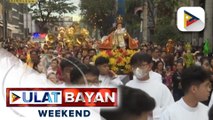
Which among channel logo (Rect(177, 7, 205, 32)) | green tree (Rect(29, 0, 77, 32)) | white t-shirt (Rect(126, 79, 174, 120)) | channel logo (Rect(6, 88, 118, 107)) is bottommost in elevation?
white t-shirt (Rect(126, 79, 174, 120))

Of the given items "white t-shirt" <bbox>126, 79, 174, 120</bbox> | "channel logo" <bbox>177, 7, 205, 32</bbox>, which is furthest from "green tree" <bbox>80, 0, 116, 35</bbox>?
"white t-shirt" <bbox>126, 79, 174, 120</bbox>

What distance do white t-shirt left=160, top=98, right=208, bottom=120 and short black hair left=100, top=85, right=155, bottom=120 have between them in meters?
0.92

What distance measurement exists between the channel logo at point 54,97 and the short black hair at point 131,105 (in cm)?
82

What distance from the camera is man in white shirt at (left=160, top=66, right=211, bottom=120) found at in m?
2.65

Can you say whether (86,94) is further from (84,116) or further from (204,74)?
(204,74)

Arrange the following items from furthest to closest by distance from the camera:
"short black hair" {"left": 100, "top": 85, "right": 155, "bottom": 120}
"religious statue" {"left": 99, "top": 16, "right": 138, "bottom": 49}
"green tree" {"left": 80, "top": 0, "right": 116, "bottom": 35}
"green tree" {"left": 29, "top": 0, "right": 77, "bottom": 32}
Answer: "green tree" {"left": 80, "top": 0, "right": 116, "bottom": 35}
"religious statue" {"left": 99, "top": 16, "right": 138, "bottom": 49}
"green tree" {"left": 29, "top": 0, "right": 77, "bottom": 32}
"short black hair" {"left": 100, "top": 85, "right": 155, "bottom": 120}

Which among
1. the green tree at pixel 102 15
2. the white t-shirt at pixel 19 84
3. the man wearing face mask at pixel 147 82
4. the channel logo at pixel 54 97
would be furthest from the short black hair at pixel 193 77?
the green tree at pixel 102 15

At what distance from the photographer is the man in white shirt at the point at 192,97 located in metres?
2.65

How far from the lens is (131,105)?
177 centimetres

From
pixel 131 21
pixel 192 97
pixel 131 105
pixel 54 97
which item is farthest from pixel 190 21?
pixel 131 21

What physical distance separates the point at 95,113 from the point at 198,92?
60cm

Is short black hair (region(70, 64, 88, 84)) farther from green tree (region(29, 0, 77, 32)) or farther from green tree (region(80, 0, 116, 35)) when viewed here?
green tree (region(80, 0, 116, 35))

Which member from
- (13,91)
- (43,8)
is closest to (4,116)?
(13,91)

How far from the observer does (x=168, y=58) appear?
28.1ft
